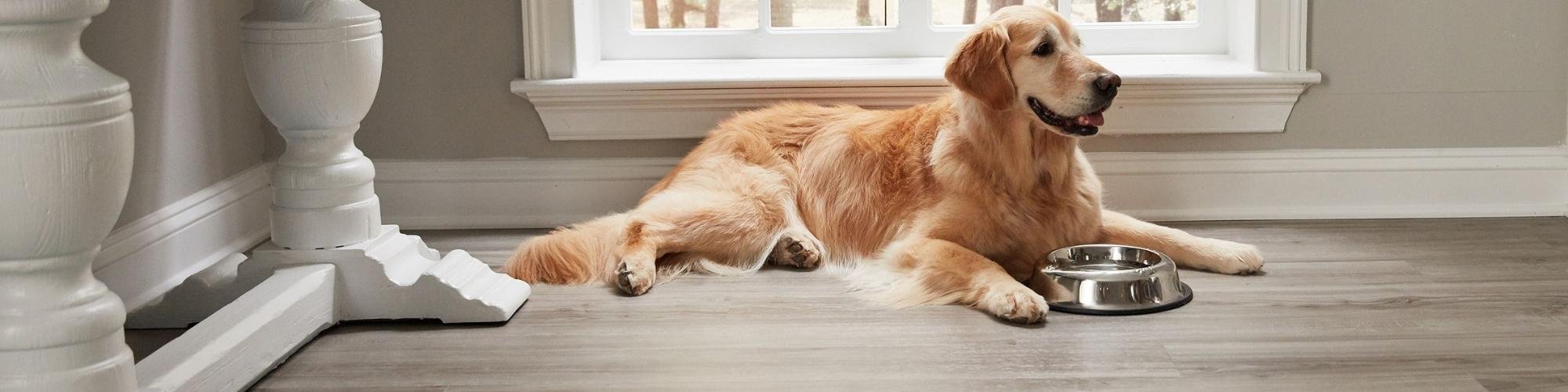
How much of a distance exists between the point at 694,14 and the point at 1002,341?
146 centimetres

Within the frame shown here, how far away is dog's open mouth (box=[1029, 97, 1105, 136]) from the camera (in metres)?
2.40

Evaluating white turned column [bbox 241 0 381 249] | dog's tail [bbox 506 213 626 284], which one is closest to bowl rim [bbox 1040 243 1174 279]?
dog's tail [bbox 506 213 626 284]

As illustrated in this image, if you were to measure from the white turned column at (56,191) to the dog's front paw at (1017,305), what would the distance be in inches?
52.7

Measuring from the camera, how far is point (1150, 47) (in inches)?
128

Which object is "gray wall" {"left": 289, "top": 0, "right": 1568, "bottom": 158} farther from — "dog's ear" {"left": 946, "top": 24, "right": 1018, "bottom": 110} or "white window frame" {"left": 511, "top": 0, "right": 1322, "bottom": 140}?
"dog's ear" {"left": 946, "top": 24, "right": 1018, "bottom": 110}

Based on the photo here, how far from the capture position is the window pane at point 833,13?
10.7ft

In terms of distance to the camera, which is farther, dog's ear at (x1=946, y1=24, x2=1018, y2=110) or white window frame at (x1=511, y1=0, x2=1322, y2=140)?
white window frame at (x1=511, y1=0, x2=1322, y2=140)

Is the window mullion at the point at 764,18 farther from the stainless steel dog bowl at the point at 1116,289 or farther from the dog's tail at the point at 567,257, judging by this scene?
the stainless steel dog bowl at the point at 1116,289

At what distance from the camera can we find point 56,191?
1374 millimetres

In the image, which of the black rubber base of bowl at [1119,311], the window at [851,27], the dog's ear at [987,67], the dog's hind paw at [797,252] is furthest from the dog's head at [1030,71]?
the window at [851,27]

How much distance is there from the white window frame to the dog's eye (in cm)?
61

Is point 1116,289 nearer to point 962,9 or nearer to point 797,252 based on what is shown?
point 797,252

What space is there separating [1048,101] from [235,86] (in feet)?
5.80

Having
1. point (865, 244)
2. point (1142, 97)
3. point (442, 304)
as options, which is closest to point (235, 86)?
point (442, 304)
